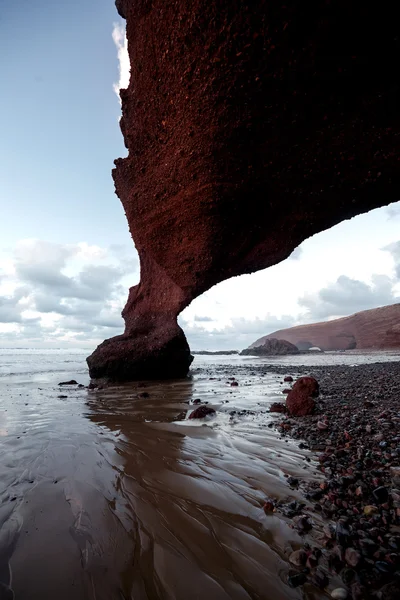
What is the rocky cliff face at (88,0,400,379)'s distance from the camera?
4938mm

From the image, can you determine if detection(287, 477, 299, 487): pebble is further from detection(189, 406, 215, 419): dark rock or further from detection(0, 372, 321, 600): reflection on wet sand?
detection(189, 406, 215, 419): dark rock

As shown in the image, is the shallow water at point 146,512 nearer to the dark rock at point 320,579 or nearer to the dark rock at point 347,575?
the dark rock at point 320,579

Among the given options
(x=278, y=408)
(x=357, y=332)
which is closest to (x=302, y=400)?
(x=278, y=408)

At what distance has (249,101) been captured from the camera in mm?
5977

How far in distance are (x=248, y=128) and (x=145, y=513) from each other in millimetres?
7186

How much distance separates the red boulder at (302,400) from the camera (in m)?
4.64

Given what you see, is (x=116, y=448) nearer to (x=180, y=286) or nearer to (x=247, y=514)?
(x=247, y=514)

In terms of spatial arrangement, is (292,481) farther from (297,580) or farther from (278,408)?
(278,408)

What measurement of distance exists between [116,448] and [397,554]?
9.16 feet

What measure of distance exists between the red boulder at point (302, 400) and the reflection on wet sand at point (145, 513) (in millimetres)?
1048

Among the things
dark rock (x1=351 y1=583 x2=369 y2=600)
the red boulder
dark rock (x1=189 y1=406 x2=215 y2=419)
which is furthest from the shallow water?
the red boulder

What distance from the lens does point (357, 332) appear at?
61.0m

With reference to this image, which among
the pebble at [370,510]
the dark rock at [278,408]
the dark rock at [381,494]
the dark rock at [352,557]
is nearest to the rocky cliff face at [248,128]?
the dark rock at [278,408]

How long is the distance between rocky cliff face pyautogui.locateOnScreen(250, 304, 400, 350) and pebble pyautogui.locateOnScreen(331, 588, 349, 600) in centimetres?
5175
